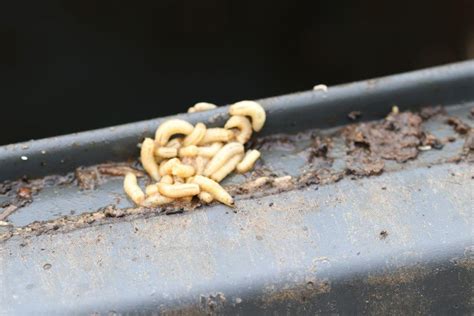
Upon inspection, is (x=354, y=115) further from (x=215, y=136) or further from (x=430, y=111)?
(x=215, y=136)

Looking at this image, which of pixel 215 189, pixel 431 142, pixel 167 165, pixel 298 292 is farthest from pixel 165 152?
pixel 431 142

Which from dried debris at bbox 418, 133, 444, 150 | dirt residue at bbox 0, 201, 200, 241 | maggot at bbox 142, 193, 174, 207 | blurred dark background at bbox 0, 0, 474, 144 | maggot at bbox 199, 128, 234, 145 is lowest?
dirt residue at bbox 0, 201, 200, 241

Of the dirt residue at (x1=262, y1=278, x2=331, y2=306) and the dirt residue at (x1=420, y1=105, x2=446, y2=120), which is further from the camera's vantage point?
the dirt residue at (x1=420, y1=105, x2=446, y2=120)

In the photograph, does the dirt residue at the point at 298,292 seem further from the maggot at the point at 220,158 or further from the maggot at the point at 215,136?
the maggot at the point at 215,136

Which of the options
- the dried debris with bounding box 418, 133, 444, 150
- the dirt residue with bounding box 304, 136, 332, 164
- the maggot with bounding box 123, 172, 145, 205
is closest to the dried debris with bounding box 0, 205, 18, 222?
the maggot with bounding box 123, 172, 145, 205

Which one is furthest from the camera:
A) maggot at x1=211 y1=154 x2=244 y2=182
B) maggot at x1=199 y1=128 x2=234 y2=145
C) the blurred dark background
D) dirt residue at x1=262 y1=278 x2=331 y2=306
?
the blurred dark background

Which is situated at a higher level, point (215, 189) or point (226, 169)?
point (226, 169)

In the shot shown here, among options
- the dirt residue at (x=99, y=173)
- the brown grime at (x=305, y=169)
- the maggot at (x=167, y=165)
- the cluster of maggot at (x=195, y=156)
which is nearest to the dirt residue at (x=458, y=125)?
the brown grime at (x=305, y=169)

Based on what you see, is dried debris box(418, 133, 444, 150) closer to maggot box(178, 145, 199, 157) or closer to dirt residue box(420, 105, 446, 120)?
dirt residue box(420, 105, 446, 120)
